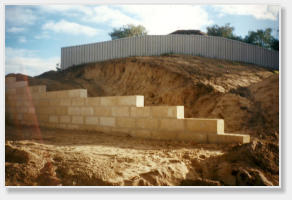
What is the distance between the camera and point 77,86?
Result: 12.5m

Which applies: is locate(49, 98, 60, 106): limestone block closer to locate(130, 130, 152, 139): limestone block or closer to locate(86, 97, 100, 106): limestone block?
locate(86, 97, 100, 106): limestone block

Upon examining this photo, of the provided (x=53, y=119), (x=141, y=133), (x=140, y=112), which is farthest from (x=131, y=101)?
(x=53, y=119)

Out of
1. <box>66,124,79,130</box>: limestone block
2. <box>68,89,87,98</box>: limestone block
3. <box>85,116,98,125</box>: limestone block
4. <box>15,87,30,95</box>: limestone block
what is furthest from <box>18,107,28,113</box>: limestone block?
<box>85,116,98,125</box>: limestone block

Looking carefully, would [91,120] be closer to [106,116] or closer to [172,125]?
[106,116]

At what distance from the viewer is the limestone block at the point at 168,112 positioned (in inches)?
253

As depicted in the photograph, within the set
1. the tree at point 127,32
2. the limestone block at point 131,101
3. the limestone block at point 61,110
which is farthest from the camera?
the tree at point 127,32

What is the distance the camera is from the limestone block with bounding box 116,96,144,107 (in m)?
6.99

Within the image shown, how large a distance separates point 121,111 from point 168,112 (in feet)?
4.95

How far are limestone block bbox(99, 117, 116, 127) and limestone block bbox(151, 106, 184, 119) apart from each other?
137 centimetres

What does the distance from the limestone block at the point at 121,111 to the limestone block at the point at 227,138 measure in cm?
241

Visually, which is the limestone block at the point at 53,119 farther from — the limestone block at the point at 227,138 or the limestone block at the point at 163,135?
the limestone block at the point at 227,138

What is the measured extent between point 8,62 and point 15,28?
76 centimetres

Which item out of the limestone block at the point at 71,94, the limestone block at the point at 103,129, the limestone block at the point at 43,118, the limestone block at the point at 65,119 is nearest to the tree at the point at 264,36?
the limestone block at the point at 103,129

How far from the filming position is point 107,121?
7.62 m
